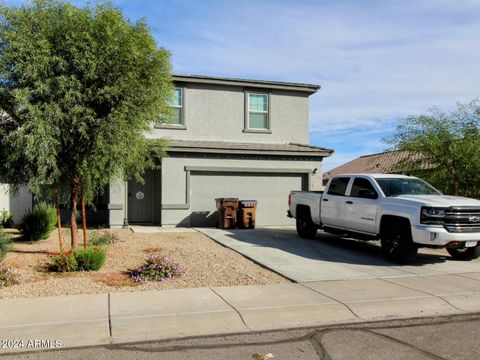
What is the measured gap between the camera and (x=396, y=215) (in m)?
10.6

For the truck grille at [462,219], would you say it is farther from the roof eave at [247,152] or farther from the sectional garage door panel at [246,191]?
the sectional garage door panel at [246,191]

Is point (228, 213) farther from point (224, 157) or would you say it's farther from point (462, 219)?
point (462, 219)

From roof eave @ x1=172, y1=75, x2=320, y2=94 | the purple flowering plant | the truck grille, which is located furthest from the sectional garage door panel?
the truck grille

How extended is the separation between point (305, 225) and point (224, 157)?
478 cm

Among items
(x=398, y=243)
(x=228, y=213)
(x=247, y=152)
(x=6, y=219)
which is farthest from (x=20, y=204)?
(x=398, y=243)

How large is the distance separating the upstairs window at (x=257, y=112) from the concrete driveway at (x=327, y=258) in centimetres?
568

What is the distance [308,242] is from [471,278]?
5.10m

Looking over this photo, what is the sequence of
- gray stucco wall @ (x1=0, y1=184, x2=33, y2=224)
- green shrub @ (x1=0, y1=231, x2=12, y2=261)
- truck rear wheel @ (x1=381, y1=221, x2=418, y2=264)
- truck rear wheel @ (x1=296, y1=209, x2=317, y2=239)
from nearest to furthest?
green shrub @ (x1=0, y1=231, x2=12, y2=261) → truck rear wheel @ (x1=381, y1=221, x2=418, y2=264) → truck rear wheel @ (x1=296, y1=209, x2=317, y2=239) → gray stucco wall @ (x1=0, y1=184, x2=33, y2=224)

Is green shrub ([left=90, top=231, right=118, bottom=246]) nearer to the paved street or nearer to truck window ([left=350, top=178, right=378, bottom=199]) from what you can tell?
truck window ([left=350, top=178, right=378, bottom=199])

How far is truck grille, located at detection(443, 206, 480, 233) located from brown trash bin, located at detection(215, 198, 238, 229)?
814cm

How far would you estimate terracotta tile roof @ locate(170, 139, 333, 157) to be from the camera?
17094mm

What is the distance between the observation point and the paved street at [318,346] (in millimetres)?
5188

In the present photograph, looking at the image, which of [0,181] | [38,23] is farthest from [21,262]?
[38,23]

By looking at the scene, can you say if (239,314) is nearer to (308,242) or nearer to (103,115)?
(103,115)
